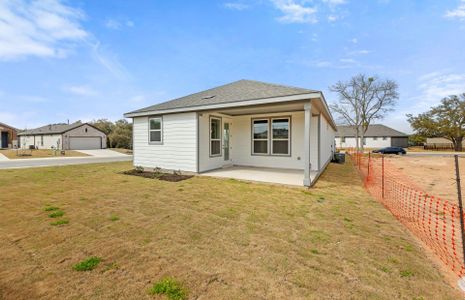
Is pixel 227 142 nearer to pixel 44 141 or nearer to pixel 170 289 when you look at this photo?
pixel 170 289

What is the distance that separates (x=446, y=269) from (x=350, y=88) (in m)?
36.3

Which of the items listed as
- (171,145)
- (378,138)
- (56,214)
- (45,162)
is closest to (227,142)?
(171,145)

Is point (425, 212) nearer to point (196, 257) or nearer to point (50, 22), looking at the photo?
point (196, 257)

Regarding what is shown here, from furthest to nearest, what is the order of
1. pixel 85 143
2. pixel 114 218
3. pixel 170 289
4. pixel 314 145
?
1. pixel 85 143
2. pixel 314 145
3. pixel 114 218
4. pixel 170 289

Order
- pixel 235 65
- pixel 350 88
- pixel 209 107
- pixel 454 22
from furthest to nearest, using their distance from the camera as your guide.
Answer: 1. pixel 350 88
2. pixel 235 65
3. pixel 454 22
4. pixel 209 107

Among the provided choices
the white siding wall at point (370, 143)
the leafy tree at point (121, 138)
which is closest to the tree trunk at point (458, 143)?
the white siding wall at point (370, 143)

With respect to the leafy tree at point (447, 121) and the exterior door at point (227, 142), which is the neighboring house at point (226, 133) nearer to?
the exterior door at point (227, 142)

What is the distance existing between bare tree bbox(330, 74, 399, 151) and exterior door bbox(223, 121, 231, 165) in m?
27.9

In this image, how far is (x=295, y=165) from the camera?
31.9 feet

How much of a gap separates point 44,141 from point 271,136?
126ft

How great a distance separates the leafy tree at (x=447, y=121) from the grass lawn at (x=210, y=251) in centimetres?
4848

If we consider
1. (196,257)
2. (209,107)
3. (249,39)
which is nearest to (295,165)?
(209,107)

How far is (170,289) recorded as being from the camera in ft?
6.67

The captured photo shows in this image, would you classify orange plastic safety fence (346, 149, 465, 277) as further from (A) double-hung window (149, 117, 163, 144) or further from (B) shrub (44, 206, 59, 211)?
(A) double-hung window (149, 117, 163, 144)
